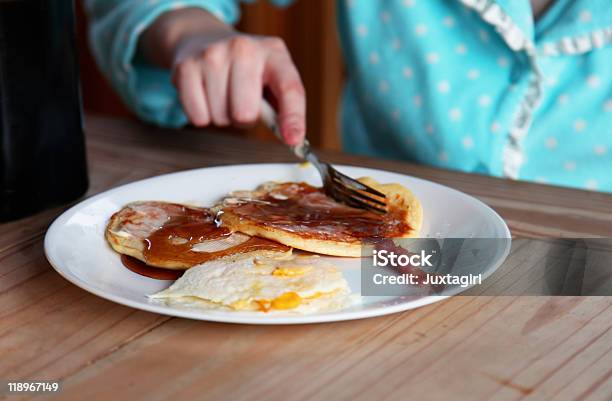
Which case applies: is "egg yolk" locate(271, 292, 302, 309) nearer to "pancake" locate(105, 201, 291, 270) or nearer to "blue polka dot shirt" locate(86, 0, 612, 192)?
"pancake" locate(105, 201, 291, 270)

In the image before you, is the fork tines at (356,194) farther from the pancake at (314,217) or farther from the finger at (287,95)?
the finger at (287,95)

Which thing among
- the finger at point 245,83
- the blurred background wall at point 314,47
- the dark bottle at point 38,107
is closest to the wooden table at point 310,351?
the dark bottle at point 38,107

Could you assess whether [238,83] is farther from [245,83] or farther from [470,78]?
[470,78]

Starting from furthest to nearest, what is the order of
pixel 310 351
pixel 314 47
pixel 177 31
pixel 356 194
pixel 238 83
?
1. pixel 314 47
2. pixel 177 31
3. pixel 238 83
4. pixel 356 194
5. pixel 310 351

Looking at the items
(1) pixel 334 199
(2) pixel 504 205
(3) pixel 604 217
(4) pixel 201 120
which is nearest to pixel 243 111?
(4) pixel 201 120

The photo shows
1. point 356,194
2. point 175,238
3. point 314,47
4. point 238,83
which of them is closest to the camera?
point 175,238

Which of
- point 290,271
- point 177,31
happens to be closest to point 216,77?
point 177,31
